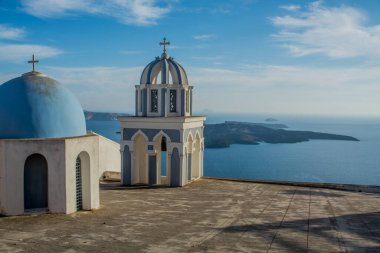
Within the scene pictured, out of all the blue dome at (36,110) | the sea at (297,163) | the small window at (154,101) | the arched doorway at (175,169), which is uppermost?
the small window at (154,101)

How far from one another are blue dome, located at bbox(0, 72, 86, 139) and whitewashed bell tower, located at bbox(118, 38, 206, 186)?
636 cm

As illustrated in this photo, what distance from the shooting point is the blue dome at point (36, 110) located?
12.5m

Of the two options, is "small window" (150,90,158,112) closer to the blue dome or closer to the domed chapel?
the blue dome

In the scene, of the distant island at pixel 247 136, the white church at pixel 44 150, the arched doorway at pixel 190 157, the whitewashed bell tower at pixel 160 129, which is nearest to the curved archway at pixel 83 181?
the white church at pixel 44 150

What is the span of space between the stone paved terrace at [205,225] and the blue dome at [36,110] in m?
2.73

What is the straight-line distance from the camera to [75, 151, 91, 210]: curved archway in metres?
13.6

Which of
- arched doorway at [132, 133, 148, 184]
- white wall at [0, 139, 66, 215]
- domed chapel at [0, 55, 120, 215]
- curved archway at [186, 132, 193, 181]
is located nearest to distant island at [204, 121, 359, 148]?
curved archway at [186, 132, 193, 181]

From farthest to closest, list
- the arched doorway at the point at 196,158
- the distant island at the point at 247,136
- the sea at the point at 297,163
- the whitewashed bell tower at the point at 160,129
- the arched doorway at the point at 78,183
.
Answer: the distant island at the point at 247,136 < the sea at the point at 297,163 < the arched doorway at the point at 196,158 < the whitewashed bell tower at the point at 160,129 < the arched doorway at the point at 78,183

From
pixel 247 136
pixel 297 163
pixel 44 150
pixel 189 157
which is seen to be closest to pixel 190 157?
pixel 189 157

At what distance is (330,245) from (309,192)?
8976 mm

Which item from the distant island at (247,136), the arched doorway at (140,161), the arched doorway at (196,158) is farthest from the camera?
the distant island at (247,136)

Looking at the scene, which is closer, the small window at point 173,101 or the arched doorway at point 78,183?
the arched doorway at point 78,183

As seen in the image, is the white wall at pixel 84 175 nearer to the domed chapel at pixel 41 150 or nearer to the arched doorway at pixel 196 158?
the domed chapel at pixel 41 150

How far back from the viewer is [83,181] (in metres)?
13.8
